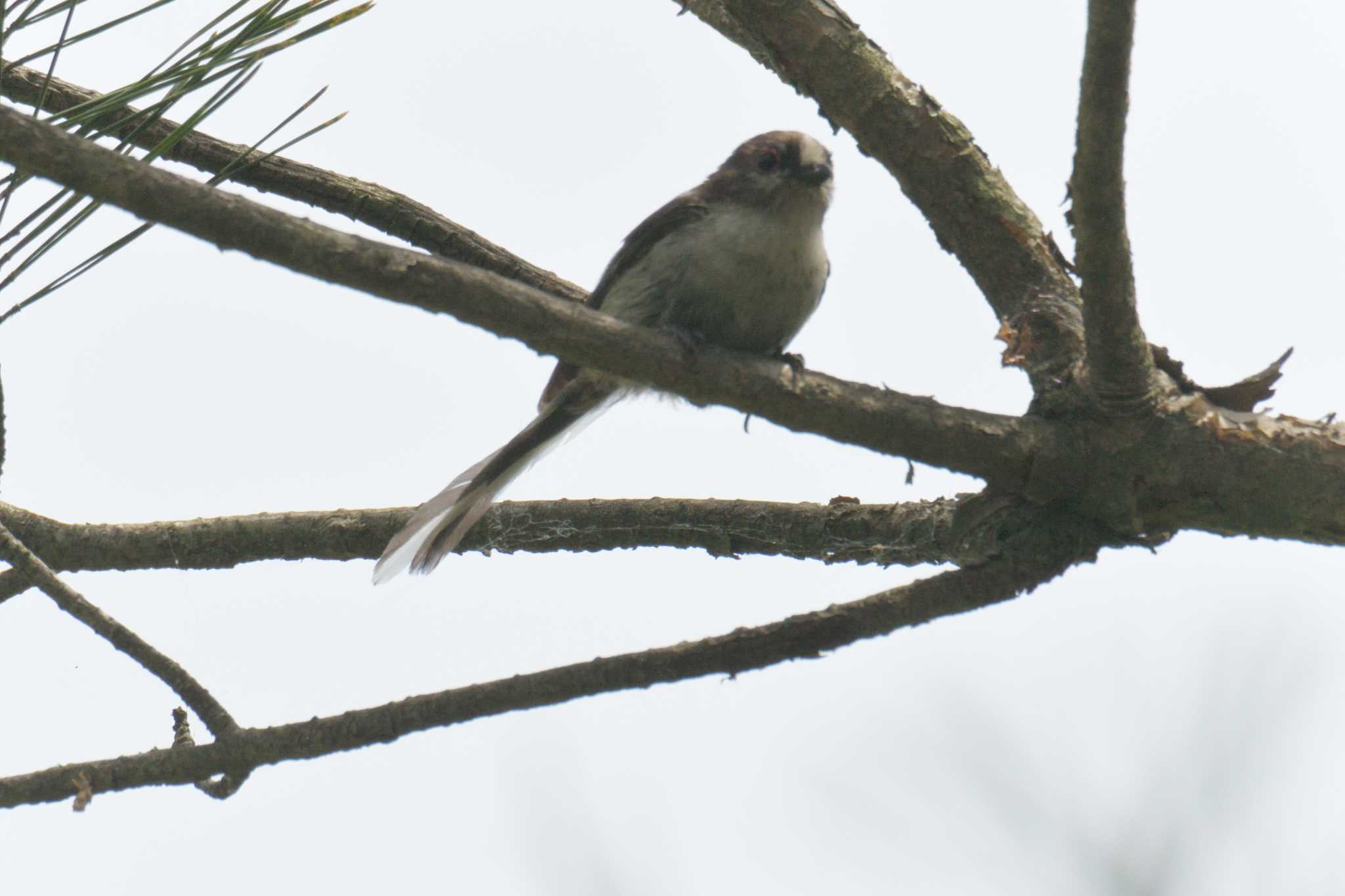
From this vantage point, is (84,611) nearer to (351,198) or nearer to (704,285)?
(351,198)

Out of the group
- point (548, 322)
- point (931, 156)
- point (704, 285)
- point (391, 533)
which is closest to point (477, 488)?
point (391, 533)

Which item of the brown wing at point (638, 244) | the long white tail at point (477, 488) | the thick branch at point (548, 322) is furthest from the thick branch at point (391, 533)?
the thick branch at point (548, 322)

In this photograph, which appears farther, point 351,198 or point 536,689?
point 351,198

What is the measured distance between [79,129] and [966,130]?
1935 millimetres

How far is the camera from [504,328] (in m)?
2.08

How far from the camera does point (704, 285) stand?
3.90 metres

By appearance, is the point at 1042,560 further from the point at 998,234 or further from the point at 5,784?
the point at 5,784

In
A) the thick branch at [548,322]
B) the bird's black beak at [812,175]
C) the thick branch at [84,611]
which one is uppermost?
the bird's black beak at [812,175]

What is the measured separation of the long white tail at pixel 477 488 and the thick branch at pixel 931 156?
4.15ft

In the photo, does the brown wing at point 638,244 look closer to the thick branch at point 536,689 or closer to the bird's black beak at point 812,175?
the bird's black beak at point 812,175

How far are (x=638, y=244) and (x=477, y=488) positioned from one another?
1016 mm

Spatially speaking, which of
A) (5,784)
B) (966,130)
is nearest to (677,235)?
(966,130)

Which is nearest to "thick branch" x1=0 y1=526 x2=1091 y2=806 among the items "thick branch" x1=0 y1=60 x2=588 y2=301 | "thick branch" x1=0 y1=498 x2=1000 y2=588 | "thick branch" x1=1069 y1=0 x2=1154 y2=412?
"thick branch" x1=1069 y1=0 x2=1154 y2=412

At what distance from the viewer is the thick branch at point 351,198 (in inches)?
137
